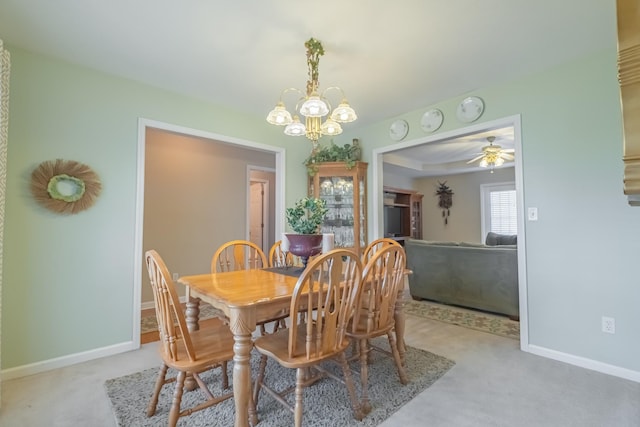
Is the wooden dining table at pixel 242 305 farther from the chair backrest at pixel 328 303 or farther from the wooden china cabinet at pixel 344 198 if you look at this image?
the wooden china cabinet at pixel 344 198

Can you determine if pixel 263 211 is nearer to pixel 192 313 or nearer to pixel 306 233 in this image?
pixel 306 233

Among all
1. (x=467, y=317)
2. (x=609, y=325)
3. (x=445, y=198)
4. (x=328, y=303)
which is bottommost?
(x=467, y=317)

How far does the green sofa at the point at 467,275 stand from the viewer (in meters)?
3.40

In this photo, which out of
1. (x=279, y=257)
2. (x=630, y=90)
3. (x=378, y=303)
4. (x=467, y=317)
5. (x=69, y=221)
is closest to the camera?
(x=630, y=90)

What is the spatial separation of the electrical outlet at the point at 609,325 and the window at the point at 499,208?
15.5 ft

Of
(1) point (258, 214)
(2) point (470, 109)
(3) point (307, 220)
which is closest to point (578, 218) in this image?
(2) point (470, 109)

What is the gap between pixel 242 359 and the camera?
4.67 feet

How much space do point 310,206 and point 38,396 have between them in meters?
2.14

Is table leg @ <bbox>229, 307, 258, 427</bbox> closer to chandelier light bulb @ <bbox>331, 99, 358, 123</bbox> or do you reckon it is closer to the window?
chandelier light bulb @ <bbox>331, 99, 358, 123</bbox>

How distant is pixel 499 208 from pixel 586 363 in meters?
5.02

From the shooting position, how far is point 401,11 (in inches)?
73.2

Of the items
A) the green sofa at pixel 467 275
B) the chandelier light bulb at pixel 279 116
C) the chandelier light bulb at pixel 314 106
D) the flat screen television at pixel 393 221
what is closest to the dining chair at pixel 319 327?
the chandelier light bulb at pixel 314 106

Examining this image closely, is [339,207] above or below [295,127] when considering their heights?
below

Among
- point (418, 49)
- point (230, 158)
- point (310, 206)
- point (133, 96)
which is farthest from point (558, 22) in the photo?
point (230, 158)
